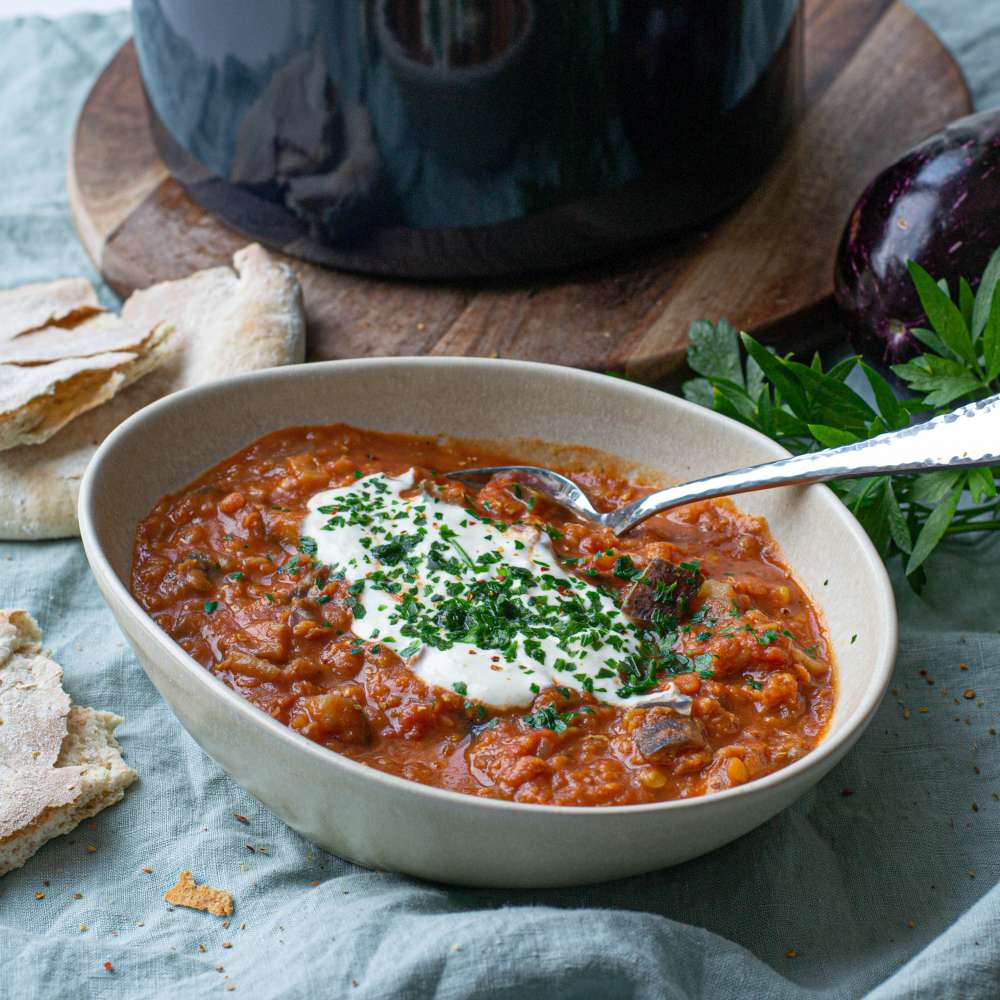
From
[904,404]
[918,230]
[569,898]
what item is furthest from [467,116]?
[569,898]

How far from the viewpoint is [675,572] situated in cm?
251

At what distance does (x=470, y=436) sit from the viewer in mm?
2947

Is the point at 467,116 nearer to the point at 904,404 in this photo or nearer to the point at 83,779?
the point at 904,404

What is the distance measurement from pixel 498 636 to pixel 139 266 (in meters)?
2.04

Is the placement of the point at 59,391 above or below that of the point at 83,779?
above

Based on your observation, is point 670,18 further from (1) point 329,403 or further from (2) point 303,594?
(2) point 303,594

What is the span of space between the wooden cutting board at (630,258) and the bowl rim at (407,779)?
69 cm

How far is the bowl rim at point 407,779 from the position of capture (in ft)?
6.45

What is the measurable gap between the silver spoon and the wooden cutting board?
32.1 inches

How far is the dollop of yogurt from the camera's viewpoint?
234cm

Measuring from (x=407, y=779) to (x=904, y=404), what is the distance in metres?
1.40

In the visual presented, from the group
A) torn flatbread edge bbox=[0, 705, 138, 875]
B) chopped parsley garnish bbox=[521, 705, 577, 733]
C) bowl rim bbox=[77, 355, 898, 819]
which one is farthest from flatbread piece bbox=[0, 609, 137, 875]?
chopped parsley garnish bbox=[521, 705, 577, 733]

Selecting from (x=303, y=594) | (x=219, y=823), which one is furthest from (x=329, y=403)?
(x=219, y=823)

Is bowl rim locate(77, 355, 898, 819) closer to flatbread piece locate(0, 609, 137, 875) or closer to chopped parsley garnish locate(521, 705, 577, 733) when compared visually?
chopped parsley garnish locate(521, 705, 577, 733)
